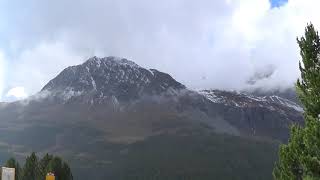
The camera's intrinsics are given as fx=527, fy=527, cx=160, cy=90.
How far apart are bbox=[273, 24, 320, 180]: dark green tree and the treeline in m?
99.7

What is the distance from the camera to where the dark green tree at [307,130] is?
1264 inches

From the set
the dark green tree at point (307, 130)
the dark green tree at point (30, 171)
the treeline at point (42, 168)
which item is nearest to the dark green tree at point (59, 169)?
the treeline at point (42, 168)

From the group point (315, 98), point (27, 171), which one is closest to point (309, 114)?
point (315, 98)

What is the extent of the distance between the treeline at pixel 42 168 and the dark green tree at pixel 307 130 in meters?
99.7

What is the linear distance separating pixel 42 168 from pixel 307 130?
117m

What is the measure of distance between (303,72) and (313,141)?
6.49 metres

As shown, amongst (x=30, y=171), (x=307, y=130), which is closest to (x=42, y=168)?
(x=30, y=171)

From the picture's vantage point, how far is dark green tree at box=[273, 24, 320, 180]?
32.1 meters

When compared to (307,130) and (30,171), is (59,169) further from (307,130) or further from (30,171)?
(307,130)

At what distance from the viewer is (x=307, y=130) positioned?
106ft

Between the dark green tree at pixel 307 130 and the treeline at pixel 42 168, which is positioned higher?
the treeline at pixel 42 168

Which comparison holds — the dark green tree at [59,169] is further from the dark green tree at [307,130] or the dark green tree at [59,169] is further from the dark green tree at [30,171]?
the dark green tree at [307,130]

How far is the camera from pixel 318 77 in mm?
34094

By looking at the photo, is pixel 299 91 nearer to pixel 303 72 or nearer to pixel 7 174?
pixel 303 72
